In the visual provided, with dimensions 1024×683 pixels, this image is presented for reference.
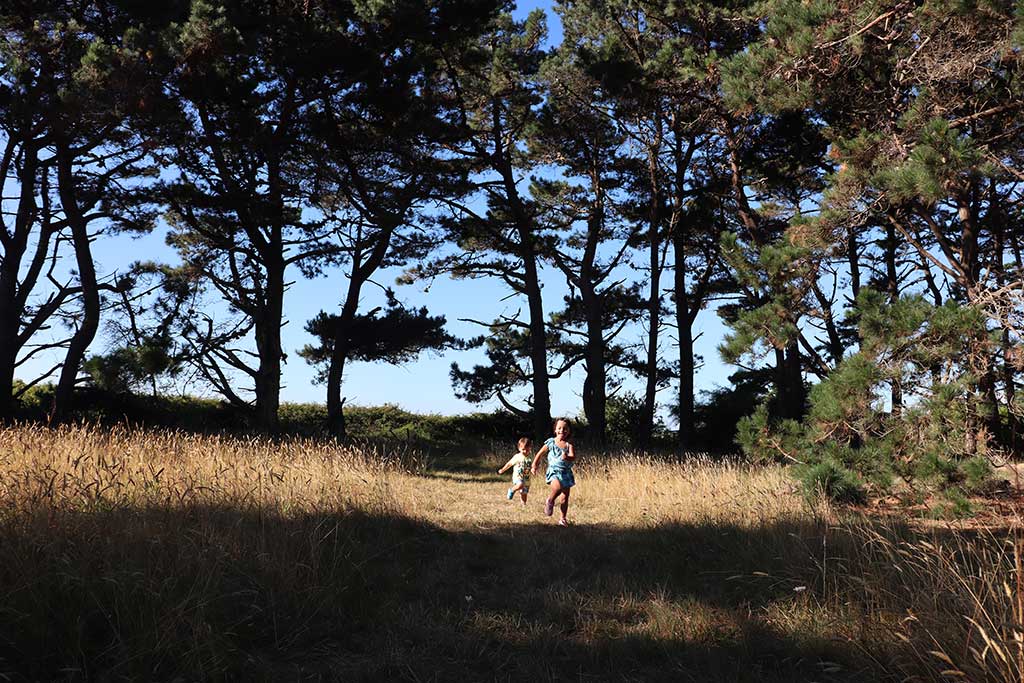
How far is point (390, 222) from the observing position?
16.7m

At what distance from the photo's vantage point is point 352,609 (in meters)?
4.54

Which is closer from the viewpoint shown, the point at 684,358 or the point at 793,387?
the point at 793,387

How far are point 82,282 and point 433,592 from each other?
13734 millimetres

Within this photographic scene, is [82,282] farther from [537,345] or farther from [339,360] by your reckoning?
[537,345]

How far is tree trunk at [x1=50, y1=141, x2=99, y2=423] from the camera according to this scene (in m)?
14.9

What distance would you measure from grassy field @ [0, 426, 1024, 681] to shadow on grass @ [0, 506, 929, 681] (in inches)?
0.6

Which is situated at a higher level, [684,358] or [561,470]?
[684,358]

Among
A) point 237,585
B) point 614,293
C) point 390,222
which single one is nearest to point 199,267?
point 390,222

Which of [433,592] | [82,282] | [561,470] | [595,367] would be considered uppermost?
[82,282]

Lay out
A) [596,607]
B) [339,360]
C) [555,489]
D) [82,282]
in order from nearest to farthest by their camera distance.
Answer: [596,607] < [555,489] < [82,282] < [339,360]

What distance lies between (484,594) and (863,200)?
8.21m

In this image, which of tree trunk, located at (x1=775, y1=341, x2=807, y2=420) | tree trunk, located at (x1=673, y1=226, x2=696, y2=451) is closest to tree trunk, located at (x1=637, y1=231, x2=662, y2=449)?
tree trunk, located at (x1=673, y1=226, x2=696, y2=451)

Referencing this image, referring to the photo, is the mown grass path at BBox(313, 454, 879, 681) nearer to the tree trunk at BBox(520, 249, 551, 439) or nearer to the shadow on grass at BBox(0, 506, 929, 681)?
the shadow on grass at BBox(0, 506, 929, 681)

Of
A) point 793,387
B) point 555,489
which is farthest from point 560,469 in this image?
point 793,387
